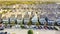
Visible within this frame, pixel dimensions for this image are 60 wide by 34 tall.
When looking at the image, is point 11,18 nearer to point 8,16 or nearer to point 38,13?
point 8,16

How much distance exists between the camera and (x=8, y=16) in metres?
1.51

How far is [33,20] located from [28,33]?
18 centimetres

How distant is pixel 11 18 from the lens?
150 cm

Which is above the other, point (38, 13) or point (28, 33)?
point (38, 13)

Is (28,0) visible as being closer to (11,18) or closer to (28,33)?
(11,18)

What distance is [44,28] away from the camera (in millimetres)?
1472

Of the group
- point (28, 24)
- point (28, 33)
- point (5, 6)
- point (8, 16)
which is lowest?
point (28, 33)

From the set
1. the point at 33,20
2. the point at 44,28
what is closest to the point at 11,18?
the point at 33,20

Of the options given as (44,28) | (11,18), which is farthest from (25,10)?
(44,28)

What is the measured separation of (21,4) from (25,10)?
96 mm

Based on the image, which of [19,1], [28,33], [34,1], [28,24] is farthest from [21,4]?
[28,33]

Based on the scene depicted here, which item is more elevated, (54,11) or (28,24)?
(54,11)

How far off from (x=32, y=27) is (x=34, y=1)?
34cm

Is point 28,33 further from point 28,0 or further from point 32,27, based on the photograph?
point 28,0
